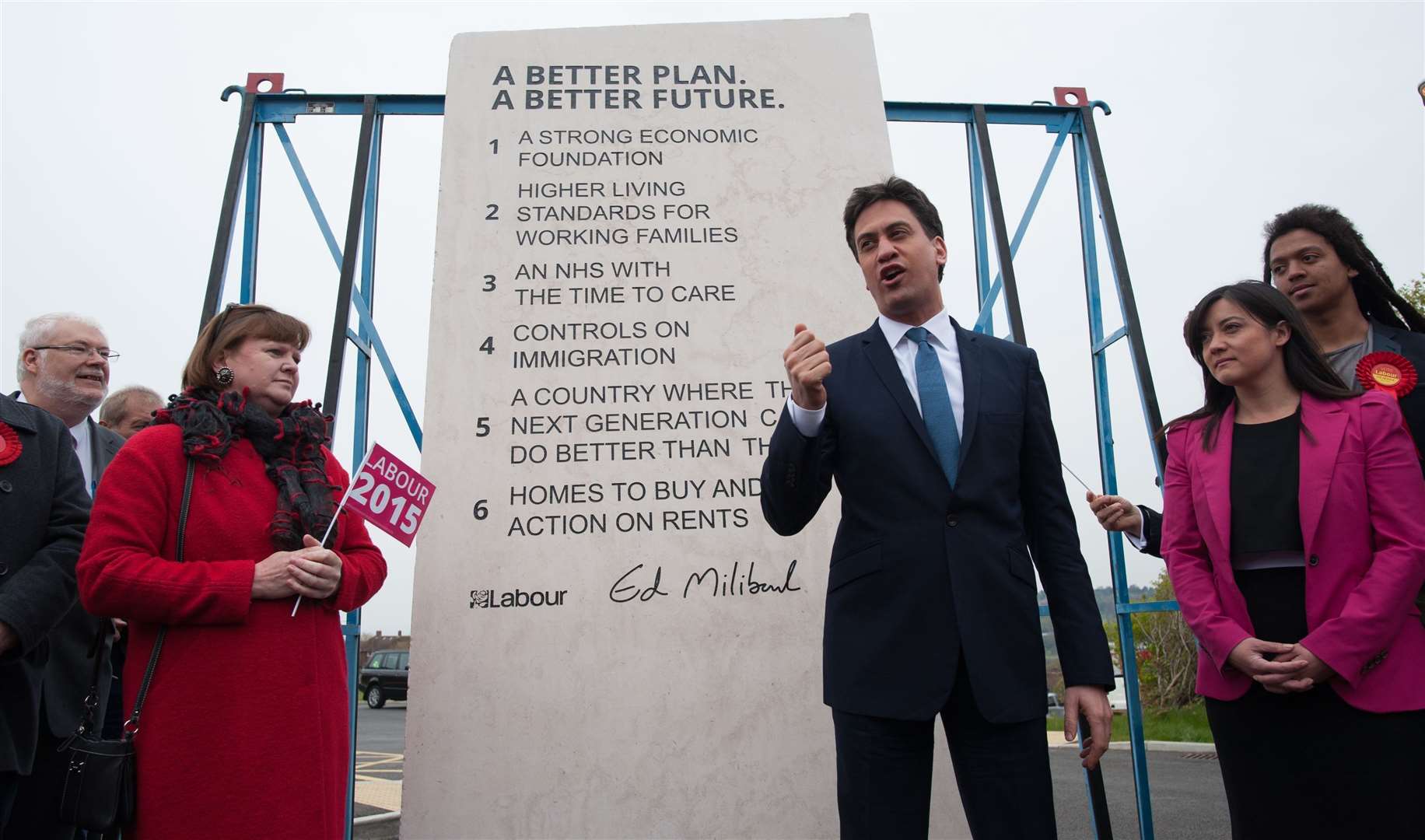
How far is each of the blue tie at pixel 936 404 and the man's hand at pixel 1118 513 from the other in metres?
0.74

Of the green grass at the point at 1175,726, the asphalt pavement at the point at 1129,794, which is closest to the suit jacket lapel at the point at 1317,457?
the asphalt pavement at the point at 1129,794

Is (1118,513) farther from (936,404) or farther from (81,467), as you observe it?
(81,467)

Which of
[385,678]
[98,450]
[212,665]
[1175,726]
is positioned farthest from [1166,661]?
[385,678]

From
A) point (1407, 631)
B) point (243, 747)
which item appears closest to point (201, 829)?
point (243, 747)

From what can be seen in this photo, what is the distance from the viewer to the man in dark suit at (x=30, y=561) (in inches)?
91.3

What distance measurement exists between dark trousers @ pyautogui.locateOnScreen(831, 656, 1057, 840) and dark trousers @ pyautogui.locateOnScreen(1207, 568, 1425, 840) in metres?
0.60

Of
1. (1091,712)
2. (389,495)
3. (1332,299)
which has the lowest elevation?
(1091,712)

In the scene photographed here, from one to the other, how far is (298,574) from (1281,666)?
2125 mm

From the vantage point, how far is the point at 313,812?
208 centimetres

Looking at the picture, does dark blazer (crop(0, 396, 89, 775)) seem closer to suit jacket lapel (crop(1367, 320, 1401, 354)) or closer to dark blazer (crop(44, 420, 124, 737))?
dark blazer (crop(44, 420, 124, 737))

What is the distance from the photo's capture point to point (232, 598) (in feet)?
6.82

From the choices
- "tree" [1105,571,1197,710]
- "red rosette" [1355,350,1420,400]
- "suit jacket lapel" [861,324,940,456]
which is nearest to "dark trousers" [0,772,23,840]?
"suit jacket lapel" [861,324,940,456]

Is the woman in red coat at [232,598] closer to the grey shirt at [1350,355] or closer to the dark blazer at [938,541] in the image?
the dark blazer at [938,541]

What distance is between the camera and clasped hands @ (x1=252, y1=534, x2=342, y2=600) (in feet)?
7.03
